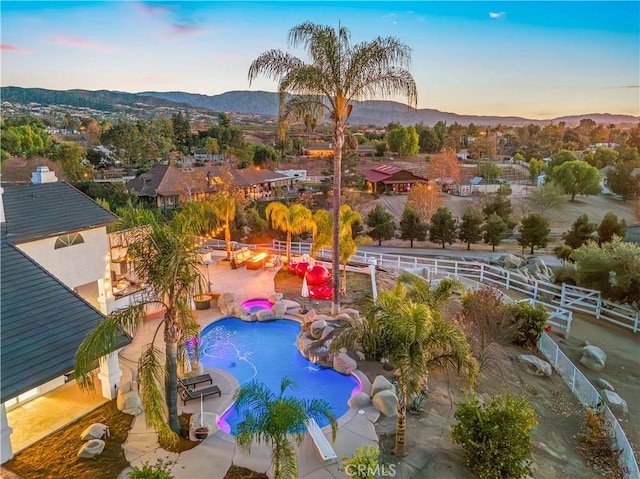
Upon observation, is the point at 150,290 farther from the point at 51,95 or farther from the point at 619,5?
the point at 51,95

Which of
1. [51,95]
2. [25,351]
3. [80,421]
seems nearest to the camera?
[25,351]

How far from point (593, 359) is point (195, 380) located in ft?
41.4

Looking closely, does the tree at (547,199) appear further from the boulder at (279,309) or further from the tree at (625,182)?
the boulder at (279,309)

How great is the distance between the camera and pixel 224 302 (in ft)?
51.2

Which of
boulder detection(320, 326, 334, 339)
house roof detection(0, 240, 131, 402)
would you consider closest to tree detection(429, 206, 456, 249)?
boulder detection(320, 326, 334, 339)

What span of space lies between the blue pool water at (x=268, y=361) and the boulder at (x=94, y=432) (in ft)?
7.80

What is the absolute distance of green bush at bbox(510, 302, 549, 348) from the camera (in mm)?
13297

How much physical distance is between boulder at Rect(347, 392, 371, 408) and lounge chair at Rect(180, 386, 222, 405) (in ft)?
10.8

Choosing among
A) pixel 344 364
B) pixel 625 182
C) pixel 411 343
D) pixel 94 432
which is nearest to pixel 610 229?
pixel 344 364

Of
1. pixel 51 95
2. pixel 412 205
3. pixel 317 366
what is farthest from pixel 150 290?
pixel 51 95

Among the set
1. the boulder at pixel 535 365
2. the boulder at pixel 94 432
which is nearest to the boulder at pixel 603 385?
the boulder at pixel 535 365

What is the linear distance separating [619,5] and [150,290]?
19597mm

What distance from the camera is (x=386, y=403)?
8945mm

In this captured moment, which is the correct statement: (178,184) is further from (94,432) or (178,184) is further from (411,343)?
(411,343)
